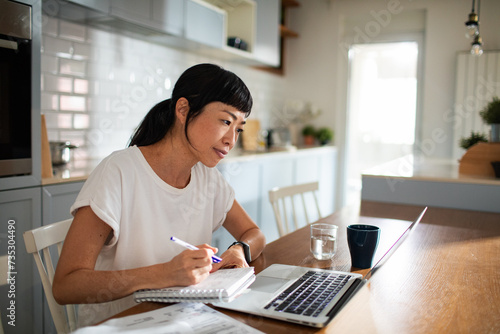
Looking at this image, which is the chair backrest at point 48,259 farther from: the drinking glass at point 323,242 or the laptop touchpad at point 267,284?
the drinking glass at point 323,242

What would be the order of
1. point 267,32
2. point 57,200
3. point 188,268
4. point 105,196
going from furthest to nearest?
point 267,32 < point 57,200 < point 105,196 < point 188,268

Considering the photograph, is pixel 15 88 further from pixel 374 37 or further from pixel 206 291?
pixel 374 37

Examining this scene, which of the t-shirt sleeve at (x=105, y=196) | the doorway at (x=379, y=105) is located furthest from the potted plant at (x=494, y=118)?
the doorway at (x=379, y=105)

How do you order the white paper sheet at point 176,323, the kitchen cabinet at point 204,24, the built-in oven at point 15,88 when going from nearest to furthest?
the white paper sheet at point 176,323
the built-in oven at point 15,88
the kitchen cabinet at point 204,24

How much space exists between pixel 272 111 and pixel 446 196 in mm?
3176

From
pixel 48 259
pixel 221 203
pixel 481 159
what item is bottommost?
pixel 48 259

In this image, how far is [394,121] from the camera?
16.2 feet

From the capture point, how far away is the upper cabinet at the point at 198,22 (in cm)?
239

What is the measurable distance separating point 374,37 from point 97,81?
3418mm

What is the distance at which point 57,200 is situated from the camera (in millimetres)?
1953

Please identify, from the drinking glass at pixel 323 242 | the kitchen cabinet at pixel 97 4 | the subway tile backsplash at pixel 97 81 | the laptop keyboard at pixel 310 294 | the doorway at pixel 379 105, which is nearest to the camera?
the laptop keyboard at pixel 310 294

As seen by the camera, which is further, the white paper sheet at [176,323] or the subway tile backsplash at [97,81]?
the subway tile backsplash at [97,81]

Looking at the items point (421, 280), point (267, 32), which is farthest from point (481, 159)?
point (267, 32)

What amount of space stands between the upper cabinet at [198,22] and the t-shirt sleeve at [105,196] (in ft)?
4.29
